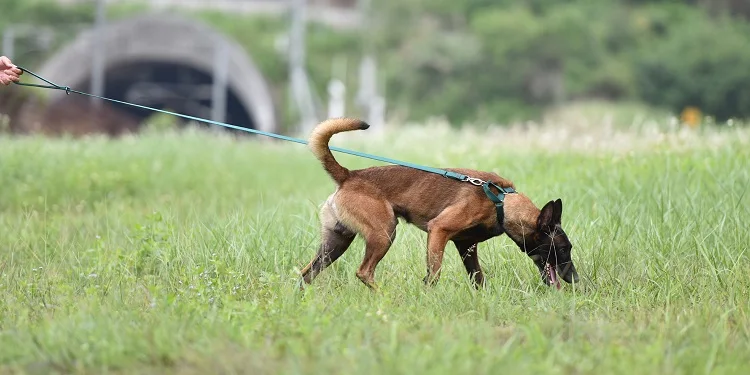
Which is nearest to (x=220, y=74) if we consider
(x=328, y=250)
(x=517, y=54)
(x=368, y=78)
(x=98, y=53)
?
(x=98, y=53)

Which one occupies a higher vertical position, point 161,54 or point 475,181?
point 161,54

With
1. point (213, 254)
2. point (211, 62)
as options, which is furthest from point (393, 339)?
point (211, 62)

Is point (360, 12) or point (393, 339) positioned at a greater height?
point (360, 12)

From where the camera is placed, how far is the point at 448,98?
1898 inches

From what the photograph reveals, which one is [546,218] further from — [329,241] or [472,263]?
[329,241]

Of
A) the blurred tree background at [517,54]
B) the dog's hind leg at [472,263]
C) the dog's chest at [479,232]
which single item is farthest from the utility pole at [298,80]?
the dog's chest at [479,232]

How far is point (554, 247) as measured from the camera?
23.0ft

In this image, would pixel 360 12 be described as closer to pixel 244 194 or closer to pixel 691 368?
pixel 244 194

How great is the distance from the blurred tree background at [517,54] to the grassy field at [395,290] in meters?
33.5

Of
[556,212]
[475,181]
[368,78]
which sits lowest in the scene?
[556,212]

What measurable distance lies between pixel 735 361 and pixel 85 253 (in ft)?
14.1

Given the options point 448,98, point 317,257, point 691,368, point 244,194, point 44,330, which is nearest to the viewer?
point 691,368

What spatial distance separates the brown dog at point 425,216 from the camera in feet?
22.4

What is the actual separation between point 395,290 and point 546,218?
3.28 feet
